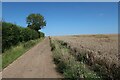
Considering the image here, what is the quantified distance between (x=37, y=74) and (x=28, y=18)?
81850 mm

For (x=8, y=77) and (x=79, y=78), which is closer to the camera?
(x=79, y=78)

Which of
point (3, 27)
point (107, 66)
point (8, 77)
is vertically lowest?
point (8, 77)

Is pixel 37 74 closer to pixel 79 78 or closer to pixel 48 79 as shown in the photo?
pixel 48 79

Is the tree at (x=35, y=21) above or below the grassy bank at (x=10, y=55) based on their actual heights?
above

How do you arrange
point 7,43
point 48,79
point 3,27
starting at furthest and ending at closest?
point 7,43 → point 3,27 → point 48,79

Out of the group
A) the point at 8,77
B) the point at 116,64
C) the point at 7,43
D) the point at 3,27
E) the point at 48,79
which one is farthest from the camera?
the point at 7,43

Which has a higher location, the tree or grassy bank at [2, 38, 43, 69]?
the tree

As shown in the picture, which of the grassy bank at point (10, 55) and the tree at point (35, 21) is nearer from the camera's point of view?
the grassy bank at point (10, 55)

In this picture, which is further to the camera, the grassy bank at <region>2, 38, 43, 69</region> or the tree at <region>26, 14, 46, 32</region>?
the tree at <region>26, 14, 46, 32</region>

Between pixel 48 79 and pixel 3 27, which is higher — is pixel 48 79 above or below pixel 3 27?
below

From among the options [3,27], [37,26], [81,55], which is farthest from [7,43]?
[37,26]

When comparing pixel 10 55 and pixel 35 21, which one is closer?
pixel 10 55

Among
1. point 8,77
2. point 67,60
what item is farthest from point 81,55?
point 8,77

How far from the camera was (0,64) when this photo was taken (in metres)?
17.0
